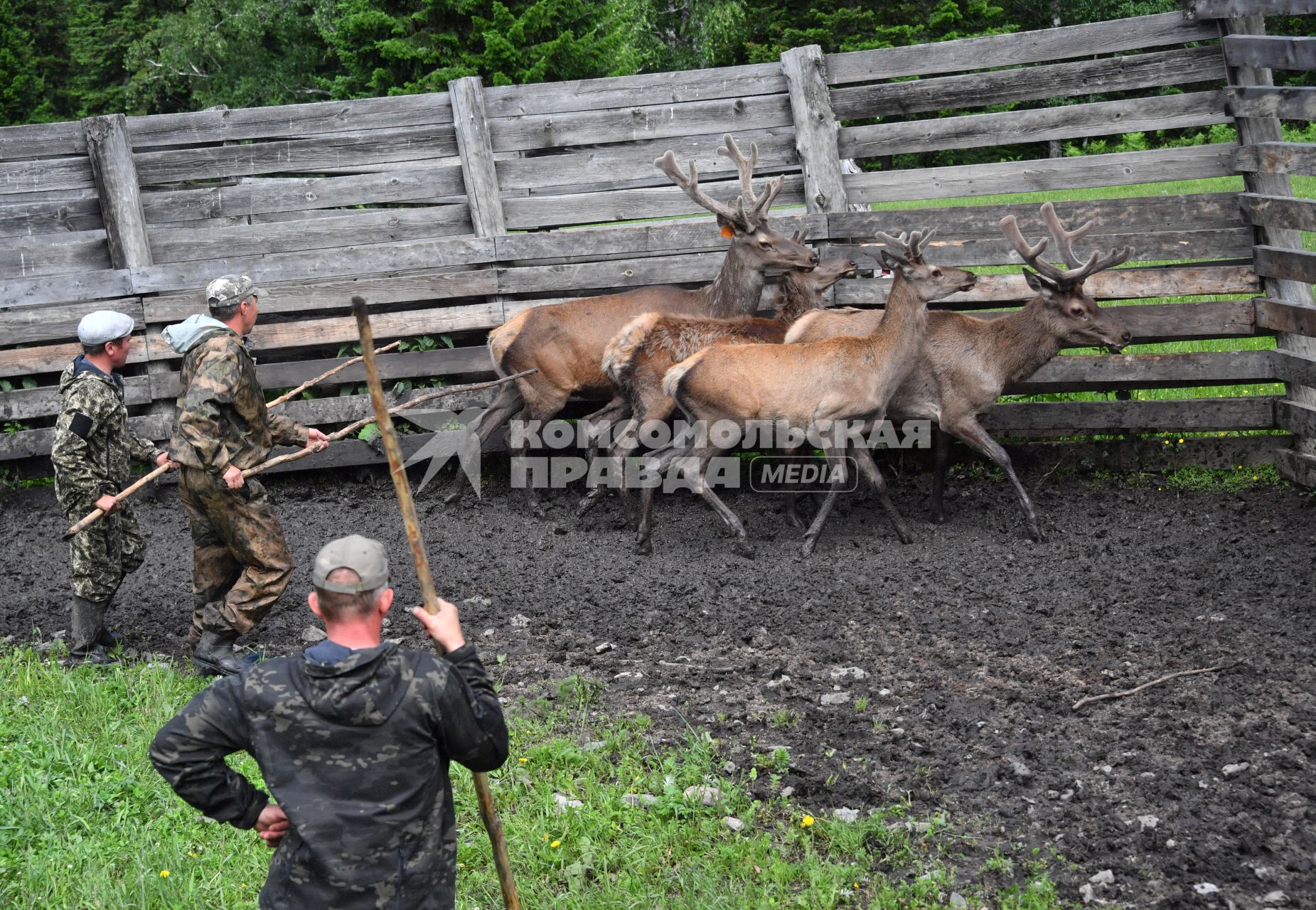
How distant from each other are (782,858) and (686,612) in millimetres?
2944

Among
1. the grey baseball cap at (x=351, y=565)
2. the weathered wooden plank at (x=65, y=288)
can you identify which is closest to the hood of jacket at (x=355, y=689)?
the grey baseball cap at (x=351, y=565)

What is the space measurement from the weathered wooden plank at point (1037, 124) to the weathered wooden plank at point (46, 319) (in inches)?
234

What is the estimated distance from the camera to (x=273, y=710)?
10.6ft

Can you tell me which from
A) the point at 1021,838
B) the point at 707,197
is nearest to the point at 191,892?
the point at 1021,838

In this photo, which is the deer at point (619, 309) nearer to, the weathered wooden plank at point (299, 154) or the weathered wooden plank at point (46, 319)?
the weathered wooden plank at point (299, 154)

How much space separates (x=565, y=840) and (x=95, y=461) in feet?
12.4

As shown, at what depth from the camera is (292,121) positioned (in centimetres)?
1023

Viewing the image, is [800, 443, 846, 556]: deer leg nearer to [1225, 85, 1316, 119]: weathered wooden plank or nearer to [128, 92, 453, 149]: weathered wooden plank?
[1225, 85, 1316, 119]: weathered wooden plank

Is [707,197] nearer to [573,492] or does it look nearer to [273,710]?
[573,492]

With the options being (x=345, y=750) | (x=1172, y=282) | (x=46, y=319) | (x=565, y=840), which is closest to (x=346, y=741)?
(x=345, y=750)

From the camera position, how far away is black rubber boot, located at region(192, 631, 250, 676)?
6773mm

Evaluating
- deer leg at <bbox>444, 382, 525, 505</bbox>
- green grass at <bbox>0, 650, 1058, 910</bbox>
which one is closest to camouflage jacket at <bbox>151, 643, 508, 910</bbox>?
green grass at <bbox>0, 650, 1058, 910</bbox>

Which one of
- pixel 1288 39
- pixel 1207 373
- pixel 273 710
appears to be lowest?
pixel 1207 373

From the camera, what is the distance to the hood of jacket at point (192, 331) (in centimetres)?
657
